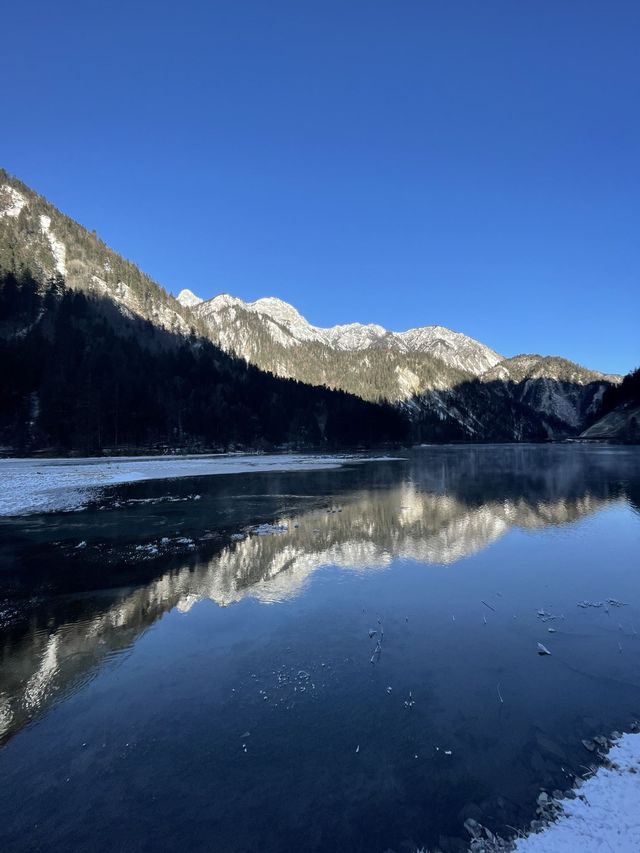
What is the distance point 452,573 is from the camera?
17.4m

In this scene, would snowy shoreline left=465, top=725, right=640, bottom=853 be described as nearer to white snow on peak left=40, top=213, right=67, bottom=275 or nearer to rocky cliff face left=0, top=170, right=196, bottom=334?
rocky cliff face left=0, top=170, right=196, bottom=334

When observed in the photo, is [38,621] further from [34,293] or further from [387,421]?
[387,421]

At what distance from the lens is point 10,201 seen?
606 feet

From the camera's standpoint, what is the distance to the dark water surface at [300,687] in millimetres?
6047

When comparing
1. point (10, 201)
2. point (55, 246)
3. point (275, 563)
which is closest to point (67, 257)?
point (55, 246)

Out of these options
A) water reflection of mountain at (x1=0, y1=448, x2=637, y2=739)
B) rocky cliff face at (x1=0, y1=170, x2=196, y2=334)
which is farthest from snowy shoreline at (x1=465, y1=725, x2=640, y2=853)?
Answer: rocky cliff face at (x1=0, y1=170, x2=196, y2=334)

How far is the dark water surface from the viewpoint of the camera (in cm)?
605

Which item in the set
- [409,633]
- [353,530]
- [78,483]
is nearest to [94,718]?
[409,633]

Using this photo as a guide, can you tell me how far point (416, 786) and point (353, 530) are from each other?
1852 centimetres

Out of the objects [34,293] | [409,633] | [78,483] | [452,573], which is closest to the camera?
[409,633]

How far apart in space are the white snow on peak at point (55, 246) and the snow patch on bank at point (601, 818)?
205 metres

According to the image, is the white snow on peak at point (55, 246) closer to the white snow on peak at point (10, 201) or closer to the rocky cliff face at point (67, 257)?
the rocky cliff face at point (67, 257)

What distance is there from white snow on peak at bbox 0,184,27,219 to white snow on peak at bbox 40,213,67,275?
31.6 ft

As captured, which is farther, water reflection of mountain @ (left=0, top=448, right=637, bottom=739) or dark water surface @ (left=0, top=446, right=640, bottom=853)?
water reflection of mountain @ (left=0, top=448, right=637, bottom=739)
